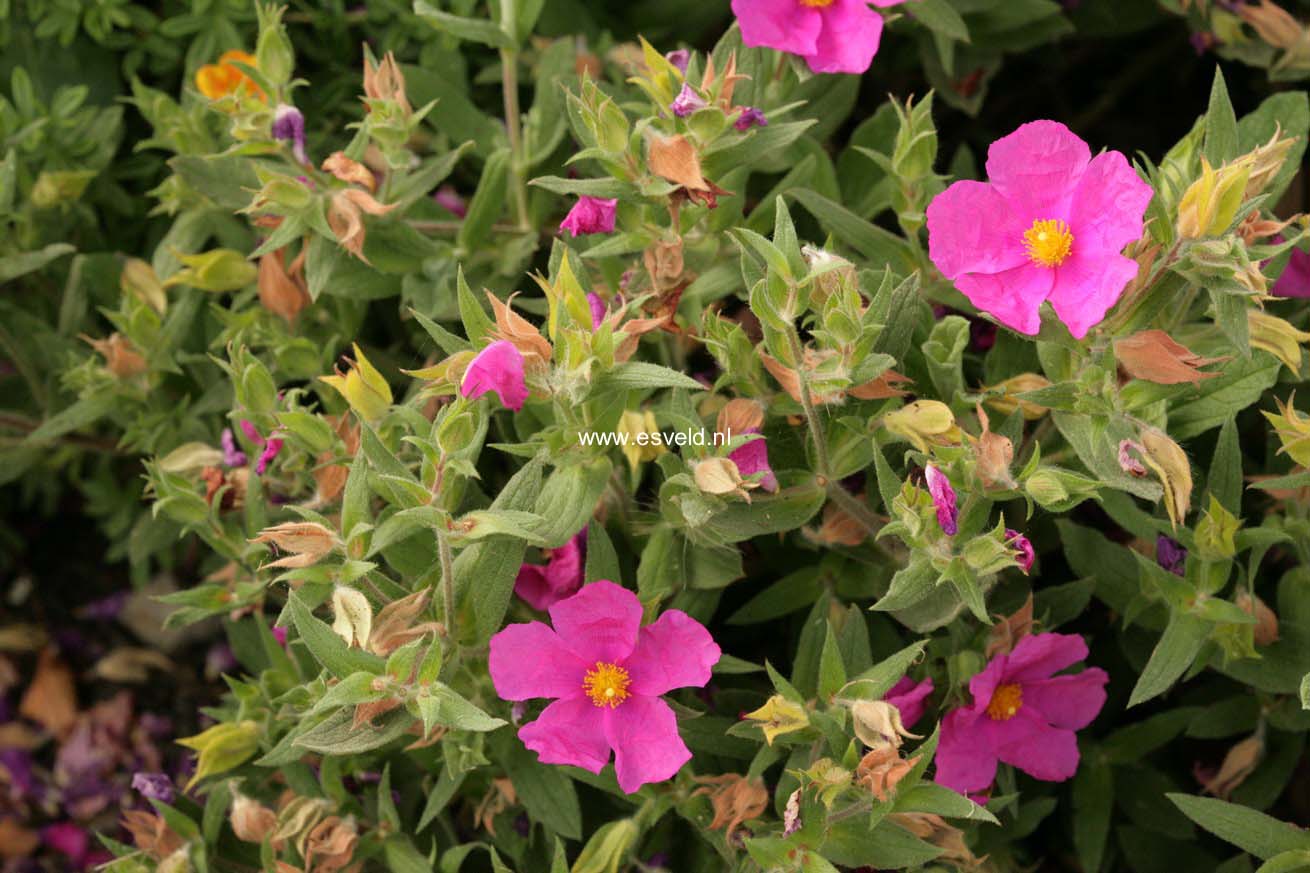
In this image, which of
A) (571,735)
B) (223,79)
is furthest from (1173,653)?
(223,79)

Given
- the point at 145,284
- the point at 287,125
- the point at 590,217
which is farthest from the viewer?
the point at 145,284

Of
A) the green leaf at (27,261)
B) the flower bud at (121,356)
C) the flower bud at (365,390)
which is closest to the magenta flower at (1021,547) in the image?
the flower bud at (365,390)

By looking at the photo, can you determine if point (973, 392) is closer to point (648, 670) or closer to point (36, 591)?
point (648, 670)

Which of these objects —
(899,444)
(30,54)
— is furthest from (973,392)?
(30,54)

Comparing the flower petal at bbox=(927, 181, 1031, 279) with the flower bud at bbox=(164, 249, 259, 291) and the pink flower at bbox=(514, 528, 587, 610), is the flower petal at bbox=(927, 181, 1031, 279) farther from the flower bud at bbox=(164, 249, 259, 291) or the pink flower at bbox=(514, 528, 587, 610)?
the flower bud at bbox=(164, 249, 259, 291)

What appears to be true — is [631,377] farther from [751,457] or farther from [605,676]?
[605,676]

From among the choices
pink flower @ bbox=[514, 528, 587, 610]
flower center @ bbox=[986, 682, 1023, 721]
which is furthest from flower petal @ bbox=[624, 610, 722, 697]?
flower center @ bbox=[986, 682, 1023, 721]
